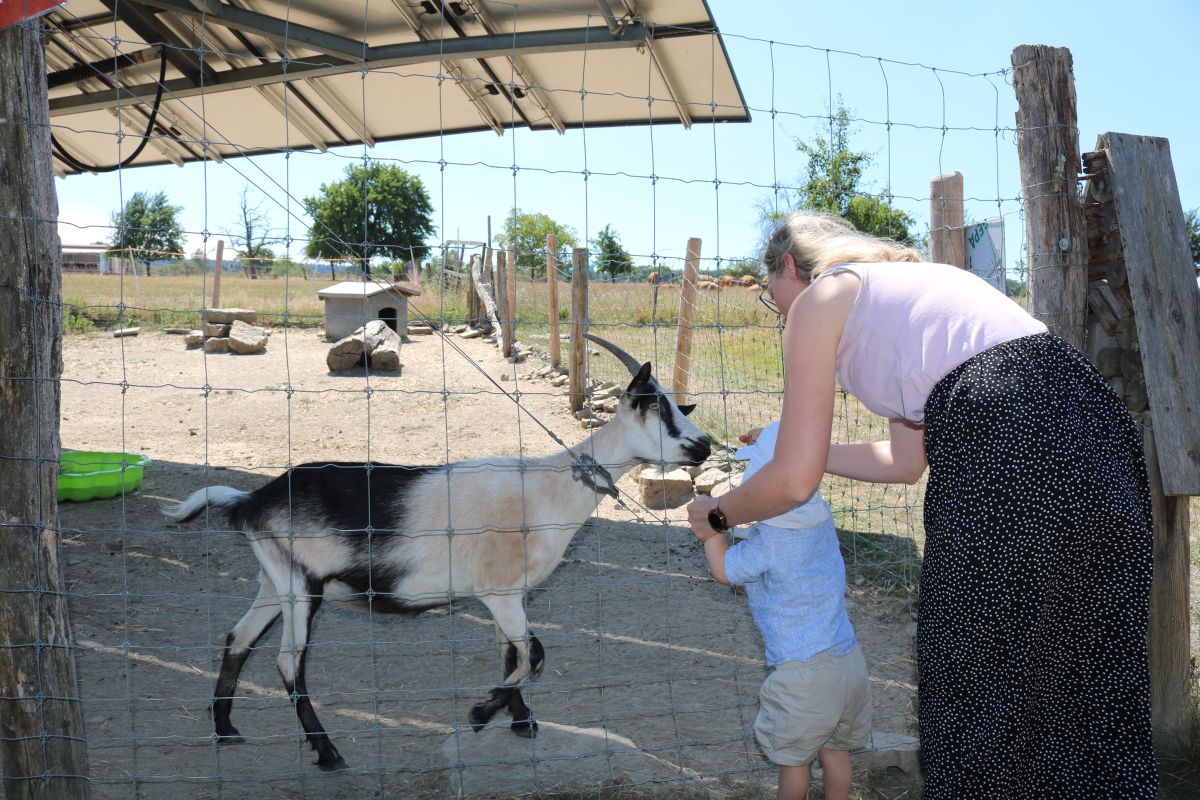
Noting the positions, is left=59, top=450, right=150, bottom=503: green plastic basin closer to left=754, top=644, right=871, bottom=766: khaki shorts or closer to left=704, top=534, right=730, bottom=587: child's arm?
left=704, top=534, right=730, bottom=587: child's arm

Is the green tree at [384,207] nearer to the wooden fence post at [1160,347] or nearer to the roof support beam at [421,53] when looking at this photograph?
the roof support beam at [421,53]

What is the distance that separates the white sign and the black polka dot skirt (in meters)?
1.89

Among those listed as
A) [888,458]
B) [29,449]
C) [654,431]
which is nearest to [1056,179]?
[888,458]

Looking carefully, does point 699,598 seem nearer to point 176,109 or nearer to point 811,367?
point 811,367

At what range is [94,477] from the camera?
6520mm

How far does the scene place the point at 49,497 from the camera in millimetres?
2789

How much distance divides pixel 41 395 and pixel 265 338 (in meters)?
12.4

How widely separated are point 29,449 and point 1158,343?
11.9 feet

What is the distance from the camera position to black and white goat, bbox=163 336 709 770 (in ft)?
12.6

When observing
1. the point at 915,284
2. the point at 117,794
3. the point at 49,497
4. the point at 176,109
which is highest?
the point at 176,109

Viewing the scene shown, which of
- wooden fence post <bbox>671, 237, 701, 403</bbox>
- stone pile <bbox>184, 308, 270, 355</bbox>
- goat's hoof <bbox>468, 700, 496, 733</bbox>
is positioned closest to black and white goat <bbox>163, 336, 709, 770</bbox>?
goat's hoof <bbox>468, 700, 496, 733</bbox>

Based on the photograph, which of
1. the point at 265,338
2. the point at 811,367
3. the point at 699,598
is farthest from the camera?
the point at 265,338

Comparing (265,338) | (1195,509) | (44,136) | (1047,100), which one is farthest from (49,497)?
(265,338)

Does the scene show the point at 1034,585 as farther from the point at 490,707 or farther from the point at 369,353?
the point at 369,353
